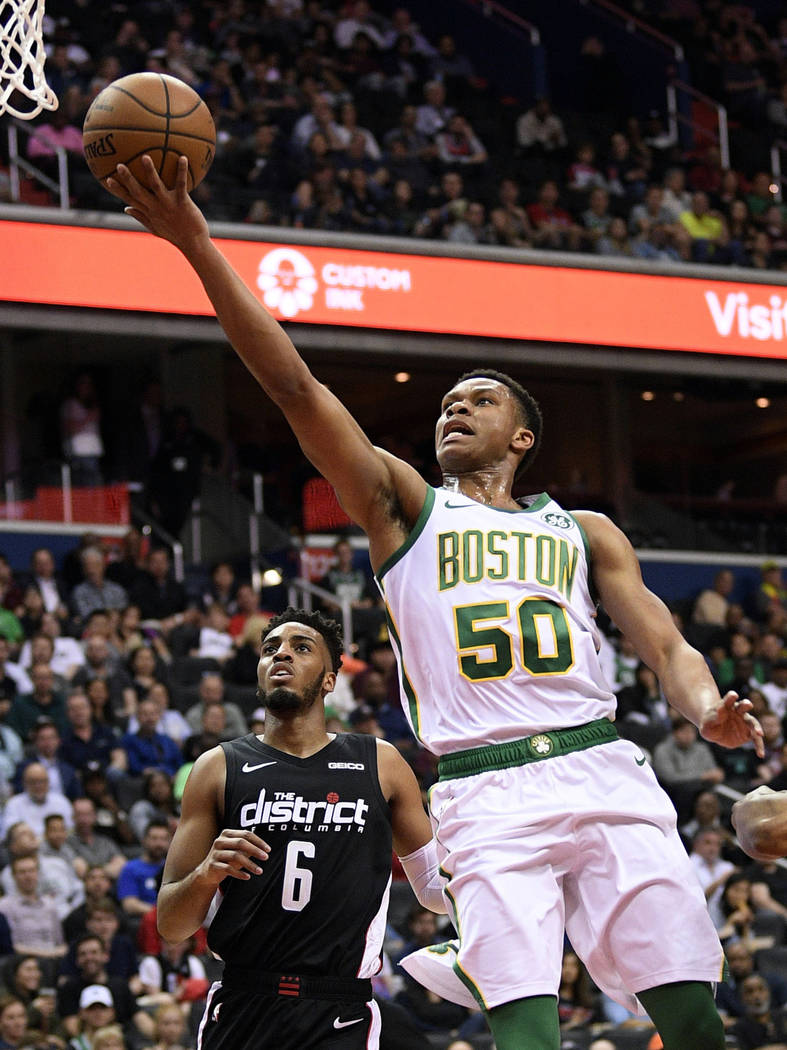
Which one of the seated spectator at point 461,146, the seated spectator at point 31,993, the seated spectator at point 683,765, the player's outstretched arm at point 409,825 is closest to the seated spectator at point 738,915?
the seated spectator at point 683,765

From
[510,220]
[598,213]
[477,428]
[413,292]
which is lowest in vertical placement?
[477,428]

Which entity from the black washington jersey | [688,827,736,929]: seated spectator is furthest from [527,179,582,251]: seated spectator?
the black washington jersey

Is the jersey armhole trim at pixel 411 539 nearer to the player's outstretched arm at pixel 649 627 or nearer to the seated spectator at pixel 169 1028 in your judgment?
the player's outstretched arm at pixel 649 627

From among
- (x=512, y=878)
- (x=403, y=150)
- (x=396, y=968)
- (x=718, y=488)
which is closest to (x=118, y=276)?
(x=403, y=150)

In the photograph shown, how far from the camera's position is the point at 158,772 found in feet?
37.1

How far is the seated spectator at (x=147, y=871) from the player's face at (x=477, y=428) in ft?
21.3

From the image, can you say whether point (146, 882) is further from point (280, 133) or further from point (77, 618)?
point (280, 133)

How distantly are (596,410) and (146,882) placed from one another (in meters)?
12.9

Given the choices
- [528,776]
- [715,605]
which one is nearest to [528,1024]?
[528,776]

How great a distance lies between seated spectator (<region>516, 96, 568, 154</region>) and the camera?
770 inches

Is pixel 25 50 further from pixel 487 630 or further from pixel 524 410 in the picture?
pixel 487 630

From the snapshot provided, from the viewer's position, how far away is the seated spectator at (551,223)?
17234 mm

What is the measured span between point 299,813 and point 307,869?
18cm

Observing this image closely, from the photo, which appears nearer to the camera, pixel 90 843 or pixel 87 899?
pixel 87 899
